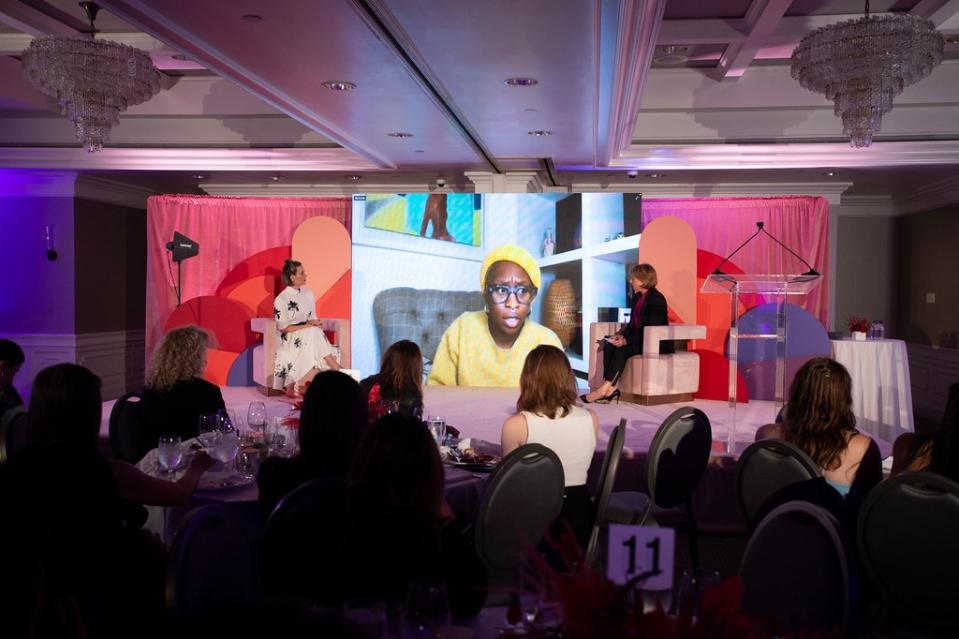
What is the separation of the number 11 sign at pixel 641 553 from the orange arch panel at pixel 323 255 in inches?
367

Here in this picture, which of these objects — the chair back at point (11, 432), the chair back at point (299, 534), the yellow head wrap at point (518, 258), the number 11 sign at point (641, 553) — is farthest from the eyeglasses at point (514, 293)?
the number 11 sign at point (641, 553)

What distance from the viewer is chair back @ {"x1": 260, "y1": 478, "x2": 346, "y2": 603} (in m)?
2.15

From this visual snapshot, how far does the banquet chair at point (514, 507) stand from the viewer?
2.92 metres

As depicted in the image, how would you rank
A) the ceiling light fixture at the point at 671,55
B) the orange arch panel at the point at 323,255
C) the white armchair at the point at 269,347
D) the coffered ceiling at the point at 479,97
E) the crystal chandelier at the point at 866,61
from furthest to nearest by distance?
1. the orange arch panel at the point at 323,255
2. the white armchair at the point at 269,347
3. the ceiling light fixture at the point at 671,55
4. the crystal chandelier at the point at 866,61
5. the coffered ceiling at the point at 479,97

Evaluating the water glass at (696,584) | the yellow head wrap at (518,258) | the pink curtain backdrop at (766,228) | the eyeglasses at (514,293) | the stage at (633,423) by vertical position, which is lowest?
the stage at (633,423)

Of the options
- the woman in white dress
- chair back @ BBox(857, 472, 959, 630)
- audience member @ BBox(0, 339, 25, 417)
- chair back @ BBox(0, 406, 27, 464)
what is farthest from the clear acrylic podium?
the woman in white dress

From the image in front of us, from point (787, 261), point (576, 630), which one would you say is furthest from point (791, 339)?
point (576, 630)

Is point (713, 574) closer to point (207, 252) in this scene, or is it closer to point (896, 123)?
point (896, 123)

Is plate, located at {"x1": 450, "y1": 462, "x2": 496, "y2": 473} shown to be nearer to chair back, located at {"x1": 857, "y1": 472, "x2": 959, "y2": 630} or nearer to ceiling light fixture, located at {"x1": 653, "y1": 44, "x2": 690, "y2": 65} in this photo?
chair back, located at {"x1": 857, "y1": 472, "x2": 959, "y2": 630}

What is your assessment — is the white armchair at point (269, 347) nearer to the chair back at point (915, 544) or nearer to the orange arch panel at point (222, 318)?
the orange arch panel at point (222, 318)

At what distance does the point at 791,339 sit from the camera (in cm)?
892

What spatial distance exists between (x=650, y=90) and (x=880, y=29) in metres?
3.22

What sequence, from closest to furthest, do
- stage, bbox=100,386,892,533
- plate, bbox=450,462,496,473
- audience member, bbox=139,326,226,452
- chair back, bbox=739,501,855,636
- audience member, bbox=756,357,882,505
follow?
chair back, bbox=739,501,855,636 → audience member, bbox=756,357,882,505 → plate, bbox=450,462,496,473 → audience member, bbox=139,326,226,452 → stage, bbox=100,386,892,533

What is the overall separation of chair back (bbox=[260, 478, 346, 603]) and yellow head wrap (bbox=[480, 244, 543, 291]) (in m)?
7.79
